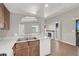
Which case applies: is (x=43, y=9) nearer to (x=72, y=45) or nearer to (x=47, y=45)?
(x=47, y=45)

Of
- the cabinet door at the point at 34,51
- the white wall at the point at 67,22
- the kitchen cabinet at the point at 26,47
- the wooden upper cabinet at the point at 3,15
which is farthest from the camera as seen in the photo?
the kitchen cabinet at the point at 26,47

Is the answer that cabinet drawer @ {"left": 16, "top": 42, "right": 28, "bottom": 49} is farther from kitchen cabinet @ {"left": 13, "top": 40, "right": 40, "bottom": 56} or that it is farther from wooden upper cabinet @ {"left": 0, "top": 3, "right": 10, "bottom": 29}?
wooden upper cabinet @ {"left": 0, "top": 3, "right": 10, "bottom": 29}

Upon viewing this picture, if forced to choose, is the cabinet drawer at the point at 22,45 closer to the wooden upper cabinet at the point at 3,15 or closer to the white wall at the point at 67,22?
the wooden upper cabinet at the point at 3,15

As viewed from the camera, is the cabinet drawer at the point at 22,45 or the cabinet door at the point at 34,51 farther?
the cabinet drawer at the point at 22,45

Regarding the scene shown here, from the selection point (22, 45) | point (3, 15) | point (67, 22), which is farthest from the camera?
point (22, 45)

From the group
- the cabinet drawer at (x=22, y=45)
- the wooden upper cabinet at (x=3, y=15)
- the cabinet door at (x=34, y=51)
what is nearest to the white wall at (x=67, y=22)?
the cabinet door at (x=34, y=51)

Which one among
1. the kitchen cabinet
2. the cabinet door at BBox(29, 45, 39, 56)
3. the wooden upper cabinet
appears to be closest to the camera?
the wooden upper cabinet

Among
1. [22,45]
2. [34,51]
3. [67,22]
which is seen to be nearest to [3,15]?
[22,45]

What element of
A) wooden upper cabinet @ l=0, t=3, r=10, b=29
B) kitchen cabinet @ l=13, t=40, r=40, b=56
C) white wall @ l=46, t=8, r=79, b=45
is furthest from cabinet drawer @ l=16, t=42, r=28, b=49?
white wall @ l=46, t=8, r=79, b=45

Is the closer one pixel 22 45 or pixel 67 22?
pixel 67 22

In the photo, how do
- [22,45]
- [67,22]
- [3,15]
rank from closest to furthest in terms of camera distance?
[67,22]
[3,15]
[22,45]

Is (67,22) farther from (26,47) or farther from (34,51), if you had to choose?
(26,47)

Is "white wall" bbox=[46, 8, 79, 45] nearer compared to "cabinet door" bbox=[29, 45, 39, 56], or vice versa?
"white wall" bbox=[46, 8, 79, 45]

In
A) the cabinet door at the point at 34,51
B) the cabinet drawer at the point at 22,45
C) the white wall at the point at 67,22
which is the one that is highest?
the white wall at the point at 67,22
